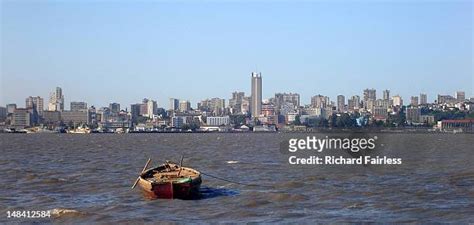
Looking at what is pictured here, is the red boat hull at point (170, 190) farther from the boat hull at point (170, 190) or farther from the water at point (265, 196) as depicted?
the water at point (265, 196)

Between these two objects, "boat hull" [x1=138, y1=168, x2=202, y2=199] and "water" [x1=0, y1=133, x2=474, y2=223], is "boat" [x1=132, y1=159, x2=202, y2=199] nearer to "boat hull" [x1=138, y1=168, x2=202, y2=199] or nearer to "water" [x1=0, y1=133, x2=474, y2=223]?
"boat hull" [x1=138, y1=168, x2=202, y2=199]

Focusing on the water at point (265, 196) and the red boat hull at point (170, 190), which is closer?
the water at point (265, 196)

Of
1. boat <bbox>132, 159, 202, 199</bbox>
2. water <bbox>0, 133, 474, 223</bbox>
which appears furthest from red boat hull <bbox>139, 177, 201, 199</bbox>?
water <bbox>0, 133, 474, 223</bbox>

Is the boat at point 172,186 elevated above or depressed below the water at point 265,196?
above

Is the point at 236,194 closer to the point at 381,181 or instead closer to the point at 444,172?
the point at 381,181

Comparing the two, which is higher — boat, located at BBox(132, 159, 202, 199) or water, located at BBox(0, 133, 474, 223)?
boat, located at BBox(132, 159, 202, 199)

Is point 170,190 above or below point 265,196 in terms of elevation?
above

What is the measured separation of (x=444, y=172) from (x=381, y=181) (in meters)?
11.1

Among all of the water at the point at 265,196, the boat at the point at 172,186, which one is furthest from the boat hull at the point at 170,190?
the water at the point at 265,196

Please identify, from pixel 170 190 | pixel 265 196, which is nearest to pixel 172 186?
pixel 170 190

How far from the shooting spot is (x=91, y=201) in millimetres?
45844

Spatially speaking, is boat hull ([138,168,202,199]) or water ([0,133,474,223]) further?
boat hull ([138,168,202,199])

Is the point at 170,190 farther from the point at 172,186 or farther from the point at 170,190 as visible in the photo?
the point at 172,186

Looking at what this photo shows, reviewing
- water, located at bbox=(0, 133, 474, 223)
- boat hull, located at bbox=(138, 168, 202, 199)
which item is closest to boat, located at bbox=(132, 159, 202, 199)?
boat hull, located at bbox=(138, 168, 202, 199)
